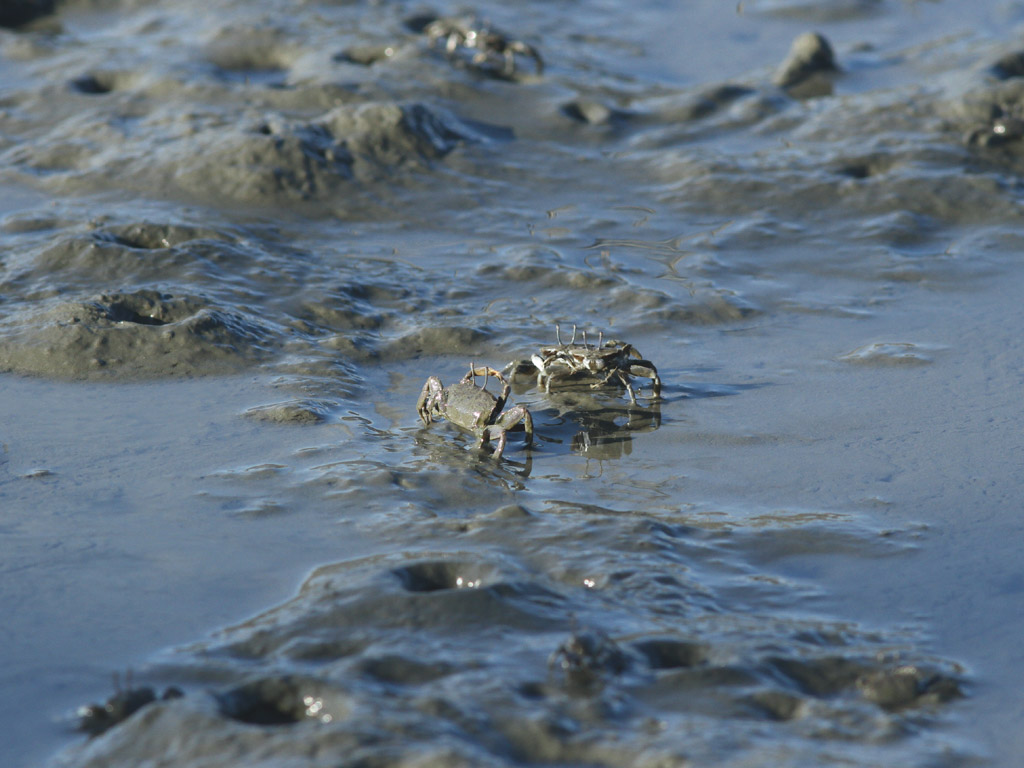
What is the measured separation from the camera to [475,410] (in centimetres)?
594

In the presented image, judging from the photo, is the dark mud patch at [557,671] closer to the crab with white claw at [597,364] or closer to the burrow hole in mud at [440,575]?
the burrow hole in mud at [440,575]

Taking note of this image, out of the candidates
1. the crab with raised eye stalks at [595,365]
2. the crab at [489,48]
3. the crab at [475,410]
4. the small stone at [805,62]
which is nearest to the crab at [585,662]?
the crab at [475,410]

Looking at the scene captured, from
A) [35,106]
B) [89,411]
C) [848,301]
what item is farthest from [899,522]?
[35,106]

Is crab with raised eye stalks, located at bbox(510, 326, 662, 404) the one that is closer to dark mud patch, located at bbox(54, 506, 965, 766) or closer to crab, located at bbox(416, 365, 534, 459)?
crab, located at bbox(416, 365, 534, 459)

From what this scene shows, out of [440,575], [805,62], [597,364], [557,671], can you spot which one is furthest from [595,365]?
[805,62]

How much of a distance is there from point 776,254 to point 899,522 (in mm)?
3703

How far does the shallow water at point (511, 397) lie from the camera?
402cm

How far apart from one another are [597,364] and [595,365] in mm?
17

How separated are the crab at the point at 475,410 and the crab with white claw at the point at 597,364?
22.0 inches

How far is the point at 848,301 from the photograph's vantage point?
7840mm

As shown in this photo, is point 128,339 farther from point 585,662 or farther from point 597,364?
point 585,662

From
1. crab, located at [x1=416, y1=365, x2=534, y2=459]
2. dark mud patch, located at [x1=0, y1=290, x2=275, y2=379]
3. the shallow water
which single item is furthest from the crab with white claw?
dark mud patch, located at [x1=0, y1=290, x2=275, y2=379]

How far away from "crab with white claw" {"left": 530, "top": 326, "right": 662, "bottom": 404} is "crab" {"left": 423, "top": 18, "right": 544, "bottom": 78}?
548 centimetres

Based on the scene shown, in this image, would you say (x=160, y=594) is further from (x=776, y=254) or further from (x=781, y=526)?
(x=776, y=254)
